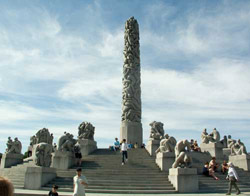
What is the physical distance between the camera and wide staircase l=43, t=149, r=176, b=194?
11.9 m

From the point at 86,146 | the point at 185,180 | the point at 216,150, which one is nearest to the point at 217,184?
the point at 185,180

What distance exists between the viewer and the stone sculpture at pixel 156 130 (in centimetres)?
2008

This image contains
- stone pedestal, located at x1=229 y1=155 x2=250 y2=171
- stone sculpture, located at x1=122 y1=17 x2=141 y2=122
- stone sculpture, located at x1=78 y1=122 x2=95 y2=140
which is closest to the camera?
stone pedestal, located at x1=229 y1=155 x2=250 y2=171

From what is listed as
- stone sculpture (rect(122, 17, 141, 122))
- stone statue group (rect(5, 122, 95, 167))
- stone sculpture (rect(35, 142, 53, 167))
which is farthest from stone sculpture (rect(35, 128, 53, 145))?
stone sculpture (rect(122, 17, 141, 122))

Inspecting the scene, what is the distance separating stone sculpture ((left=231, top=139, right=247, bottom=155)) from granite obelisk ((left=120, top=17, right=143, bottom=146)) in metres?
10.9

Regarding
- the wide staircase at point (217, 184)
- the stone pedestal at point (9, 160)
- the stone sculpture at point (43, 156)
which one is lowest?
the wide staircase at point (217, 184)

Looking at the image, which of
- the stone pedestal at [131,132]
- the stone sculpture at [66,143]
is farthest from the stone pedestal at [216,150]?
the stone sculpture at [66,143]

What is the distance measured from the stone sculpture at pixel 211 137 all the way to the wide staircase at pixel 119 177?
243 inches

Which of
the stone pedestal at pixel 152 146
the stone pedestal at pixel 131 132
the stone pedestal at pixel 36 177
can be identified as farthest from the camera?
the stone pedestal at pixel 131 132

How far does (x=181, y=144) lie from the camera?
13.0 meters

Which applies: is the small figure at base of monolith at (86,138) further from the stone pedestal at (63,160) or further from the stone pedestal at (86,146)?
the stone pedestal at (63,160)

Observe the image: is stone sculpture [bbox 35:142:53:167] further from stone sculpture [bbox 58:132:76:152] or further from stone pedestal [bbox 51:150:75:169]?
stone sculpture [bbox 58:132:76:152]

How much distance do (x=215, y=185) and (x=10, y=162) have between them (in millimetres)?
14595

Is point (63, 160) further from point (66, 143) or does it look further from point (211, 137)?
point (211, 137)
